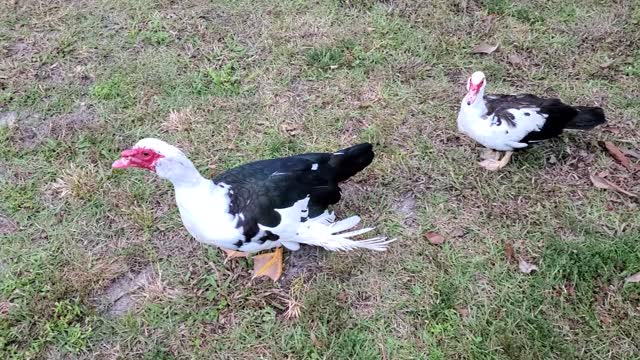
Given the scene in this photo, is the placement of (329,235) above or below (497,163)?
above

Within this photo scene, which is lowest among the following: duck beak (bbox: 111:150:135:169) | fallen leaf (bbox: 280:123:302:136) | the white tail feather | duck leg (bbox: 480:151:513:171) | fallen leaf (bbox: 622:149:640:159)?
fallen leaf (bbox: 622:149:640:159)

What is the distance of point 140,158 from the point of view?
2338 mm

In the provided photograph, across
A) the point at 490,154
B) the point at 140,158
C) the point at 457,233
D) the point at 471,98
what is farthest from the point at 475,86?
the point at 140,158

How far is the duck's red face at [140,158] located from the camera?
231 cm

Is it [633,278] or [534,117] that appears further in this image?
[534,117]

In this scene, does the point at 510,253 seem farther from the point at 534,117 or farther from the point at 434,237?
the point at 534,117

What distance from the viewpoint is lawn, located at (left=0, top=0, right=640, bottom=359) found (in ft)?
8.87

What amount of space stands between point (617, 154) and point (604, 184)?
0.88ft

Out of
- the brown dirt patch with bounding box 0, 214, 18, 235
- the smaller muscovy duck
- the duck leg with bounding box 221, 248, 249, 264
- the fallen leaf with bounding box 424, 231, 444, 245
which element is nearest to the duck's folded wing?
the smaller muscovy duck

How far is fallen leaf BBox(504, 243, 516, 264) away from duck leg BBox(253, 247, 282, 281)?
4.17 feet

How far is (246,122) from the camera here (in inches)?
145

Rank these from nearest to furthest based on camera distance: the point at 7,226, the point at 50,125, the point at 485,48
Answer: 1. the point at 7,226
2. the point at 50,125
3. the point at 485,48

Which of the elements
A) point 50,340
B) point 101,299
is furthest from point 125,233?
point 50,340

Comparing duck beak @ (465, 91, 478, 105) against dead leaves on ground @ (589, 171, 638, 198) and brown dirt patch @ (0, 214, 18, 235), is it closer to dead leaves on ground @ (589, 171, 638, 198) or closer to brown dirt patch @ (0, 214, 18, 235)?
dead leaves on ground @ (589, 171, 638, 198)
